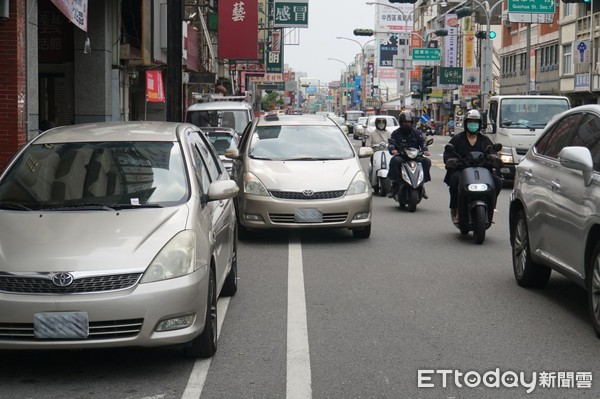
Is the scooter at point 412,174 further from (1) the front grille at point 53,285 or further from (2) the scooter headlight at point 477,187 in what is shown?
(1) the front grille at point 53,285

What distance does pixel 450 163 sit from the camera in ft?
40.0

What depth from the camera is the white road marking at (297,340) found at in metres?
5.55

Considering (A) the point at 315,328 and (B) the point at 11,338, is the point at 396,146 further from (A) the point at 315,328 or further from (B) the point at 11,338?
(B) the point at 11,338

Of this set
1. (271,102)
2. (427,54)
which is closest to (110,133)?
(427,54)

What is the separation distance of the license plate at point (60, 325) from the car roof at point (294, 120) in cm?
810

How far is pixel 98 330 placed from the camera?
18.0 ft

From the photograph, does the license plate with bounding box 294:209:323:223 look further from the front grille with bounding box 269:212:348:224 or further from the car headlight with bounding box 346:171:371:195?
the car headlight with bounding box 346:171:371:195

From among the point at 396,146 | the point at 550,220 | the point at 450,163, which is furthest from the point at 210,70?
the point at 550,220

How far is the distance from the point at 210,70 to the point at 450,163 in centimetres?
2731

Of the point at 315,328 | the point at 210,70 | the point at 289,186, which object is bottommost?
the point at 315,328

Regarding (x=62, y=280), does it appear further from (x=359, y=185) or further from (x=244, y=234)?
(x=244, y=234)

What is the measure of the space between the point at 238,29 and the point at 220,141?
24.0m

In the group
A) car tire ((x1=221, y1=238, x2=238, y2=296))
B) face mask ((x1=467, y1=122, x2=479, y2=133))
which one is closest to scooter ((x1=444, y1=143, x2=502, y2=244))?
face mask ((x1=467, y1=122, x2=479, y2=133))

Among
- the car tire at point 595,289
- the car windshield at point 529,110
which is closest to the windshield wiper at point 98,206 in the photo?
the car tire at point 595,289
